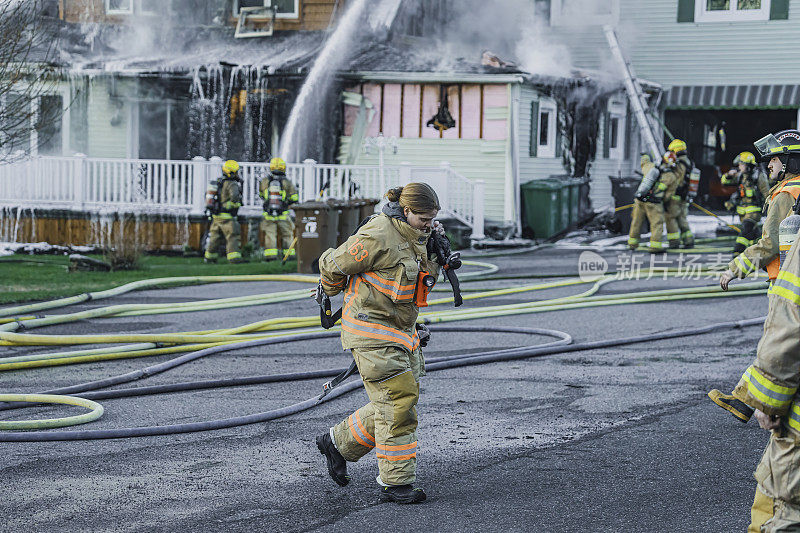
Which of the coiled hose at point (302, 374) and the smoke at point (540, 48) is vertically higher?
the smoke at point (540, 48)

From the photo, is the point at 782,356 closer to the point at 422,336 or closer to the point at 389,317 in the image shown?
the point at 389,317

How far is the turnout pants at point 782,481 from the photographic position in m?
3.36

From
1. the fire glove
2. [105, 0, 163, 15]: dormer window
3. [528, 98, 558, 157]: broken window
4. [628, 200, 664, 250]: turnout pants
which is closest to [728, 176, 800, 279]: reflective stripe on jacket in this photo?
the fire glove

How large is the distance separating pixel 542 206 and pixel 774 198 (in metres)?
13.6

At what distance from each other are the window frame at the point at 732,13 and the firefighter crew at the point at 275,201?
→ 1260 cm

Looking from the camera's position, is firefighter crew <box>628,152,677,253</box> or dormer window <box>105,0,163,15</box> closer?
firefighter crew <box>628,152,677,253</box>

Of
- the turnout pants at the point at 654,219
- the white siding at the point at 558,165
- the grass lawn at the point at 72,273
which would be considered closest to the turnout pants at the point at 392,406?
the grass lawn at the point at 72,273

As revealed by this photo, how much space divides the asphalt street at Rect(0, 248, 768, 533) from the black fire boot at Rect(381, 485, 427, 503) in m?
0.04

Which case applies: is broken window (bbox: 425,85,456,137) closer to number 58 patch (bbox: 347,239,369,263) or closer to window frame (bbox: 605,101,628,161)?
window frame (bbox: 605,101,628,161)

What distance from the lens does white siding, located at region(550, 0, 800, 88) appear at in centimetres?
2426

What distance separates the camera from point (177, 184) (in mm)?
18719

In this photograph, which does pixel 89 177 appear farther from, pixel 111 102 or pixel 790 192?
pixel 790 192

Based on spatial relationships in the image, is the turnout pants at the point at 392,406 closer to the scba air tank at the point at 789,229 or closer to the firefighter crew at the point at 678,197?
the scba air tank at the point at 789,229

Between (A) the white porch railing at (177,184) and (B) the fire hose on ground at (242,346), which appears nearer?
(B) the fire hose on ground at (242,346)
